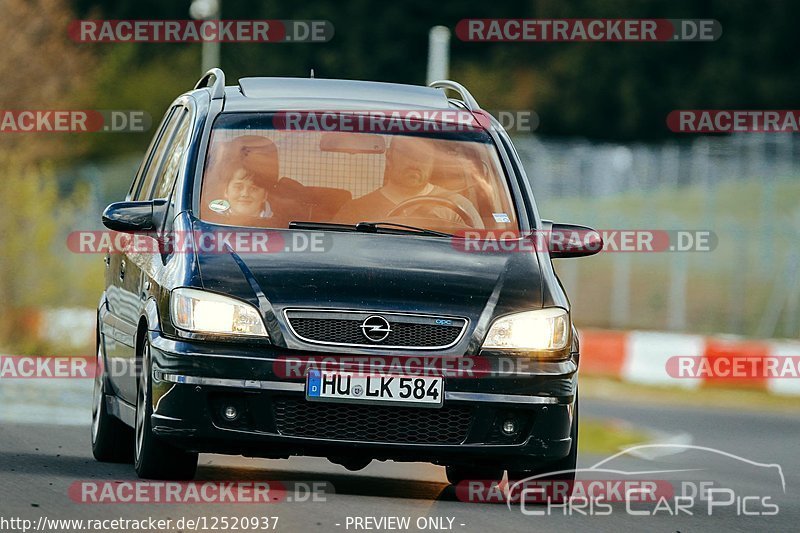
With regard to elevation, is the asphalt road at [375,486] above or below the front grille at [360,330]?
below

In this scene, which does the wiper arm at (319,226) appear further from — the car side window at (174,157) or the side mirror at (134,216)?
the car side window at (174,157)

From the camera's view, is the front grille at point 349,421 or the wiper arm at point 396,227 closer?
the front grille at point 349,421

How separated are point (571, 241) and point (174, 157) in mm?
2068

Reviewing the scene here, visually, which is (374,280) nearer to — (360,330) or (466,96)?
(360,330)

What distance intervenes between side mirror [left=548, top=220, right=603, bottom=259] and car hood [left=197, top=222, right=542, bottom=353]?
22.7 inches

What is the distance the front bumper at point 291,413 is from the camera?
28.1 ft

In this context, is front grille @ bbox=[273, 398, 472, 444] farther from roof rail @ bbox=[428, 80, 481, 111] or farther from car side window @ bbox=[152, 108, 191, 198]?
roof rail @ bbox=[428, 80, 481, 111]

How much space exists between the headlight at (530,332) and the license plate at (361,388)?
415mm

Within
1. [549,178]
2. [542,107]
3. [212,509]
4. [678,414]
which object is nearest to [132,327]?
[212,509]

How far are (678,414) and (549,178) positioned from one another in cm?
1146

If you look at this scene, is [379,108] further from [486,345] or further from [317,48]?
[317,48]

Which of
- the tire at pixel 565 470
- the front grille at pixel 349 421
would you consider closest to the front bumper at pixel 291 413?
the front grille at pixel 349 421

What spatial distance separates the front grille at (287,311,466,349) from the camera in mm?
8625

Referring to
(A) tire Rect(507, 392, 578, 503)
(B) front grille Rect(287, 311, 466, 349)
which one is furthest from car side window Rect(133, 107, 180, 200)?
(A) tire Rect(507, 392, 578, 503)
